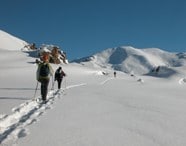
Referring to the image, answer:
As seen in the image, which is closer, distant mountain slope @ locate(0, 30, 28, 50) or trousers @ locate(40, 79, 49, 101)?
trousers @ locate(40, 79, 49, 101)

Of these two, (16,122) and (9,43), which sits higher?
(9,43)

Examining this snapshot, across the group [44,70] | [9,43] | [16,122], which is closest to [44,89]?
[44,70]

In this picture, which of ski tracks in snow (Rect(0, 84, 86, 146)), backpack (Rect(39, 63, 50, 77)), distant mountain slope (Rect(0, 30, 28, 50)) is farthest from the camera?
distant mountain slope (Rect(0, 30, 28, 50))

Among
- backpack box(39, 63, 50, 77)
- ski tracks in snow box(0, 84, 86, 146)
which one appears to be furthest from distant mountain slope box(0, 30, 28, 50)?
ski tracks in snow box(0, 84, 86, 146)

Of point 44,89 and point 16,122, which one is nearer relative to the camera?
point 16,122

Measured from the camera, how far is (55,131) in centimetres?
812

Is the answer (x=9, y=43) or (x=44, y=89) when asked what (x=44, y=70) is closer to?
(x=44, y=89)

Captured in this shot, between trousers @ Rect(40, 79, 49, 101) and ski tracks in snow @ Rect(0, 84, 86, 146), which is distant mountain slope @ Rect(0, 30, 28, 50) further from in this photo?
ski tracks in snow @ Rect(0, 84, 86, 146)

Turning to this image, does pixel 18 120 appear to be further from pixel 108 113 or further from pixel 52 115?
pixel 108 113

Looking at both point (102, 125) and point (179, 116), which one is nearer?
point (102, 125)

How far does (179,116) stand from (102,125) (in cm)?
285

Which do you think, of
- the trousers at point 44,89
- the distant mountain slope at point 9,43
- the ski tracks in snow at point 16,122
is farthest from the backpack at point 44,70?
the distant mountain slope at point 9,43

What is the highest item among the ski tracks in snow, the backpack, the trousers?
the backpack

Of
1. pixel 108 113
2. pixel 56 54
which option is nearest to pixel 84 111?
pixel 108 113
